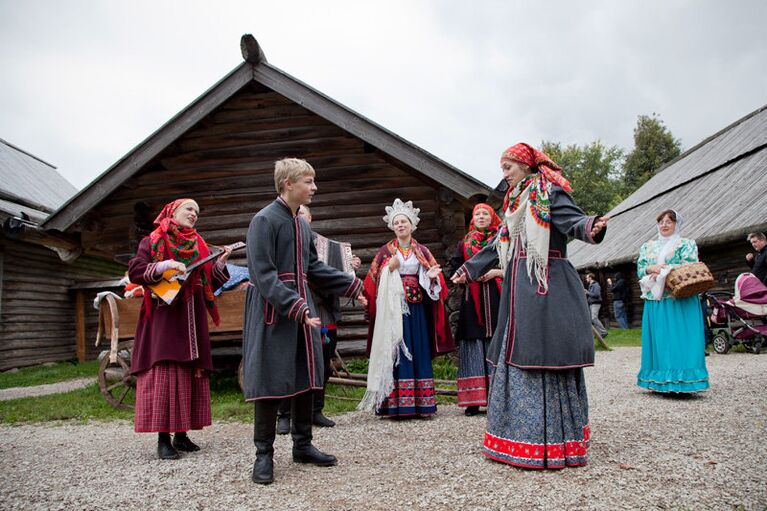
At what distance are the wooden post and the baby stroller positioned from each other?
14513 mm

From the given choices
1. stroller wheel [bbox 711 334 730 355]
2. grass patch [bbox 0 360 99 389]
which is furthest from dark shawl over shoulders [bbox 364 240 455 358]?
grass patch [bbox 0 360 99 389]

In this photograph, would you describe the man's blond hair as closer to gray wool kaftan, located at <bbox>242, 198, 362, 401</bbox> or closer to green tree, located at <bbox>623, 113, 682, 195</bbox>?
gray wool kaftan, located at <bbox>242, 198, 362, 401</bbox>

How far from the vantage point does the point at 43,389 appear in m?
8.91

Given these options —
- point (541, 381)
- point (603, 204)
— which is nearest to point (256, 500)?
point (541, 381)

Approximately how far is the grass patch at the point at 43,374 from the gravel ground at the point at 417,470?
5881 mm

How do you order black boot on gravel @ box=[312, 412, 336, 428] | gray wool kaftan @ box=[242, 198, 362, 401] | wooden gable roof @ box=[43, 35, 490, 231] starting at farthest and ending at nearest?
wooden gable roof @ box=[43, 35, 490, 231] < black boot on gravel @ box=[312, 412, 336, 428] < gray wool kaftan @ box=[242, 198, 362, 401]

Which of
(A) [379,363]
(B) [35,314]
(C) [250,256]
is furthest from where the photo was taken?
(B) [35,314]

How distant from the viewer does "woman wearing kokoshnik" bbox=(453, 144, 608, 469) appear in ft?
10.1

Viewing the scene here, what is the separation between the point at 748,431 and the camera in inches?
146

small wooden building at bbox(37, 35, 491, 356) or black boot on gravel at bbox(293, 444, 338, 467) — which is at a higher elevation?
small wooden building at bbox(37, 35, 491, 356)

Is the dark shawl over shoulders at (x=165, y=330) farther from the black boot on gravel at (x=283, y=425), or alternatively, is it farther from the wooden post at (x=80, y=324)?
the wooden post at (x=80, y=324)

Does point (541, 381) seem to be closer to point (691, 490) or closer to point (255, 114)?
point (691, 490)

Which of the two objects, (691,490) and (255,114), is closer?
(691,490)

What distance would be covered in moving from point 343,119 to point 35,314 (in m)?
9.94
